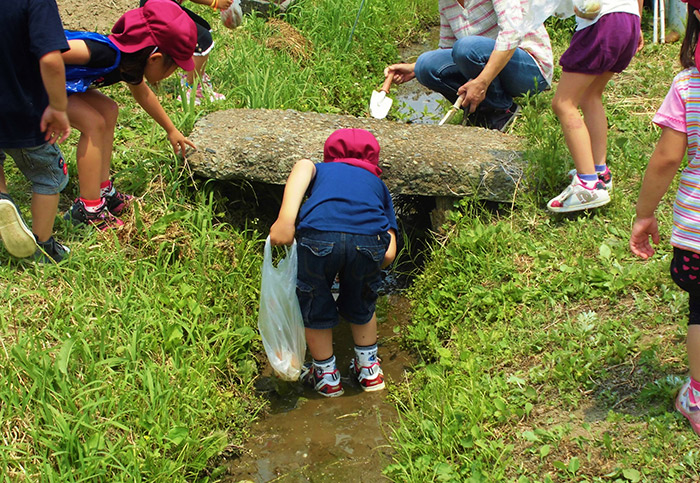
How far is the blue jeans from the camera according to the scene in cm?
437

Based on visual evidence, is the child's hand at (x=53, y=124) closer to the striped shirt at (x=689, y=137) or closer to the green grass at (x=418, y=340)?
the green grass at (x=418, y=340)

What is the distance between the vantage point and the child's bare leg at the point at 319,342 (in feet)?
10.2

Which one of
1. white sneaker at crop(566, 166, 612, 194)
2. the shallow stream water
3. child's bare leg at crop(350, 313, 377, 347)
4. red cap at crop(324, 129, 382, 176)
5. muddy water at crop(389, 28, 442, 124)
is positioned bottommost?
the shallow stream water

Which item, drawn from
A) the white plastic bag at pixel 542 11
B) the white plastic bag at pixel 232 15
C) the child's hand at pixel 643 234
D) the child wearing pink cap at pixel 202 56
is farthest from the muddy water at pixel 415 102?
the child's hand at pixel 643 234

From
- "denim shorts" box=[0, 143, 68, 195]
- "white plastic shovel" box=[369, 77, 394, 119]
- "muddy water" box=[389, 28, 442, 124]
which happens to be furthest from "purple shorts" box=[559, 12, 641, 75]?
"denim shorts" box=[0, 143, 68, 195]

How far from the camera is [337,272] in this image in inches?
117

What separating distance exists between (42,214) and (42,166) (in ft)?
0.74

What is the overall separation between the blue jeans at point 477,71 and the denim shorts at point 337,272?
1.93 m

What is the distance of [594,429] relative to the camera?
8.05 ft

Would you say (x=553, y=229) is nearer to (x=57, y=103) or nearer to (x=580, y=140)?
(x=580, y=140)

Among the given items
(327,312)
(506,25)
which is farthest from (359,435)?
(506,25)

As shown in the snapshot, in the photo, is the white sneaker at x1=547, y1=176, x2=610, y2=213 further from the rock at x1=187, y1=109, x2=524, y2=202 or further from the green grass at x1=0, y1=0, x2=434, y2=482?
the green grass at x1=0, y1=0, x2=434, y2=482

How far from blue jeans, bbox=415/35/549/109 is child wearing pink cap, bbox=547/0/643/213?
815mm

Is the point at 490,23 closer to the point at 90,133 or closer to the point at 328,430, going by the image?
the point at 90,133
